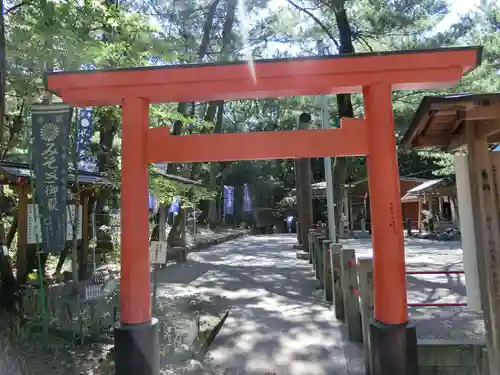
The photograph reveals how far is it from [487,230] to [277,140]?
2.05 metres

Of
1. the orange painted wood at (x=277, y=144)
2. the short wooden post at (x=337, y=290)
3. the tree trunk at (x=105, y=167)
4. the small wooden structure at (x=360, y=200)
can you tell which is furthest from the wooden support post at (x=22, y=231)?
the small wooden structure at (x=360, y=200)

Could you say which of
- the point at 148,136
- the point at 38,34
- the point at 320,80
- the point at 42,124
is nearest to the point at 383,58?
the point at 320,80

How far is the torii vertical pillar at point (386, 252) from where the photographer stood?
3854 millimetres

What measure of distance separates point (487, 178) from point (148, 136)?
3.22m

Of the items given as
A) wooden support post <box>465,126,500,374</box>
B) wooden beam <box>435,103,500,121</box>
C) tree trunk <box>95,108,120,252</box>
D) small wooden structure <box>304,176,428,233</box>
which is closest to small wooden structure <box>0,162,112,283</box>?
tree trunk <box>95,108,120,252</box>

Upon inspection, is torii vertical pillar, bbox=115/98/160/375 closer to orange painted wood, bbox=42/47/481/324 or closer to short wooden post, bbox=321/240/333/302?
orange painted wood, bbox=42/47/481/324

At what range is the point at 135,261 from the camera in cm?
407

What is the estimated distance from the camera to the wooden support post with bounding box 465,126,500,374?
144 inches

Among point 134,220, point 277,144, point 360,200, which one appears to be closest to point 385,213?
point 277,144

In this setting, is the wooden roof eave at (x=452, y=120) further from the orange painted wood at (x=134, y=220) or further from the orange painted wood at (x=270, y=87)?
the orange painted wood at (x=134, y=220)

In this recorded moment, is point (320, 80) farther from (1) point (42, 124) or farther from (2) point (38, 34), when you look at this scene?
(2) point (38, 34)

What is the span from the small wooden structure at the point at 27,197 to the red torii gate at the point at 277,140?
3.35 meters

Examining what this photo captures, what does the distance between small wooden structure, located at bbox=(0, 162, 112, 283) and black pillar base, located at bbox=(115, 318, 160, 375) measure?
3802 mm

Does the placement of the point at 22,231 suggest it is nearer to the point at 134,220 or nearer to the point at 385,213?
the point at 134,220
